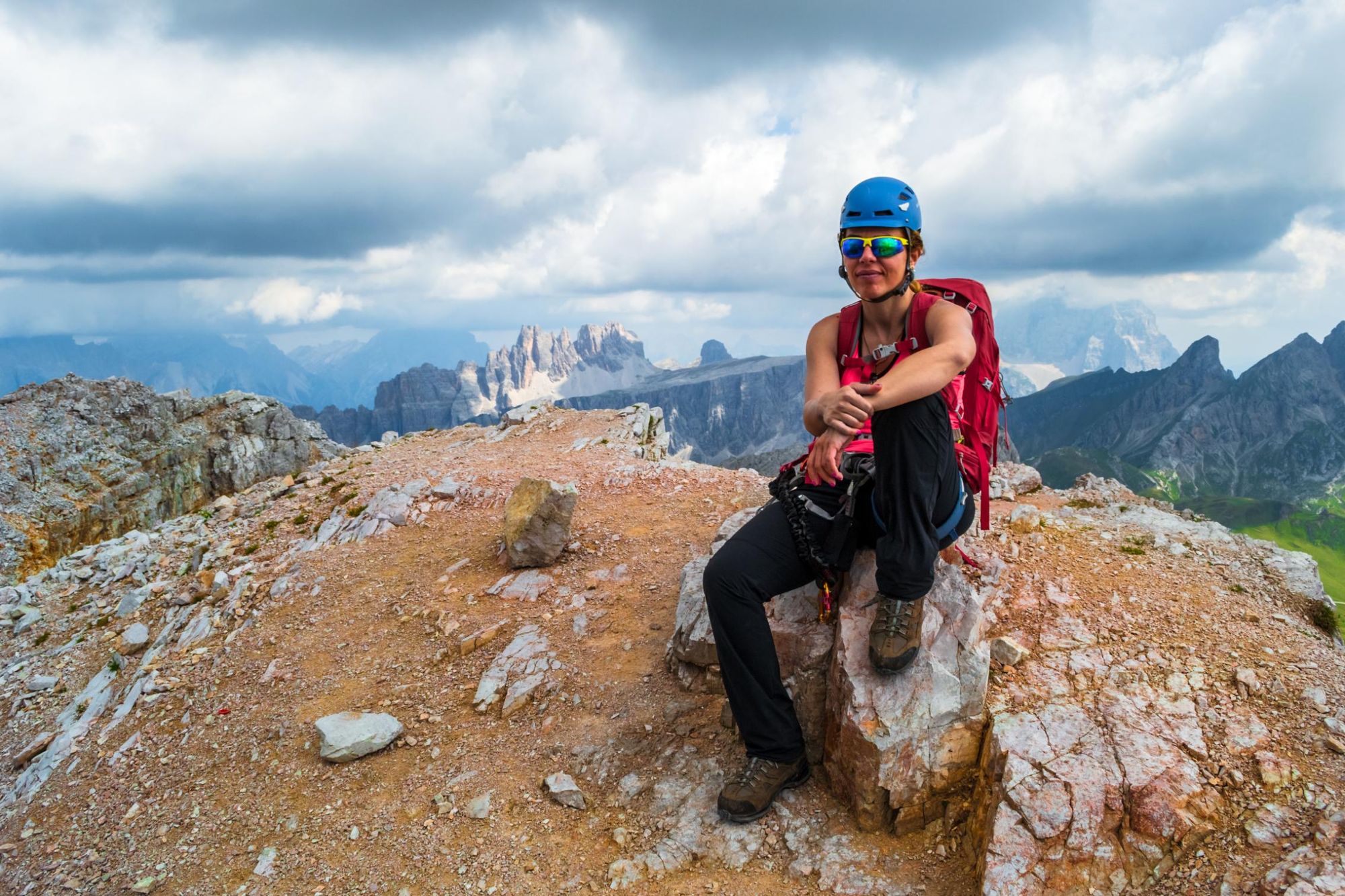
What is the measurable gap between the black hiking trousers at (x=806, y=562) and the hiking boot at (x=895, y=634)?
13 centimetres

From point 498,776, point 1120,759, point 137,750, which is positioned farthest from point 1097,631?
point 137,750

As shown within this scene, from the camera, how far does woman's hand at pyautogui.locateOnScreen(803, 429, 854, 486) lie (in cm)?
557

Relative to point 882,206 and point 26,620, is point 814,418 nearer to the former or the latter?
point 882,206

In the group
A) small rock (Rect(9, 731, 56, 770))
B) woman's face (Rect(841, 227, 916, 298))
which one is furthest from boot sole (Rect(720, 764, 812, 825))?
small rock (Rect(9, 731, 56, 770))

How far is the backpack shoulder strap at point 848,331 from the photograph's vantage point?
6.46 meters

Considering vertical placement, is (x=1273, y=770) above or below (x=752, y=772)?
above

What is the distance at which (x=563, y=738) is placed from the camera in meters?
7.42

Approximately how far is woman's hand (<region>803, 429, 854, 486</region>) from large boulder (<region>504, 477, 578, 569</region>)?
630cm

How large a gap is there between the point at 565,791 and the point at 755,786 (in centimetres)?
199

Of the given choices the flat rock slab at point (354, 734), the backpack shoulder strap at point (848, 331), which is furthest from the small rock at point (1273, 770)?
the flat rock slab at point (354, 734)

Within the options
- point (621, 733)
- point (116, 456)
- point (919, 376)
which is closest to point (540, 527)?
point (621, 733)

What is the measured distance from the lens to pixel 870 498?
19.9ft

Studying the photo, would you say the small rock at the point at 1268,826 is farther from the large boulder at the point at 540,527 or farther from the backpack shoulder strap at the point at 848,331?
the large boulder at the point at 540,527

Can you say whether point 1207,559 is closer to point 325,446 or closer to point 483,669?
point 483,669
